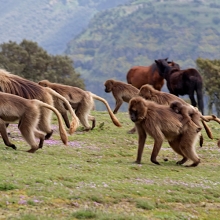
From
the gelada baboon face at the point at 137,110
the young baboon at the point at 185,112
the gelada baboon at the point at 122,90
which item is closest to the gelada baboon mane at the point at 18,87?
the gelada baboon face at the point at 137,110

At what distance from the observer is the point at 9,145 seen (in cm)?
1211

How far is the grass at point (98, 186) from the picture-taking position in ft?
27.2

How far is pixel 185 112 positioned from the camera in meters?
12.7

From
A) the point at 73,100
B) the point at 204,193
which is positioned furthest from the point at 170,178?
the point at 73,100

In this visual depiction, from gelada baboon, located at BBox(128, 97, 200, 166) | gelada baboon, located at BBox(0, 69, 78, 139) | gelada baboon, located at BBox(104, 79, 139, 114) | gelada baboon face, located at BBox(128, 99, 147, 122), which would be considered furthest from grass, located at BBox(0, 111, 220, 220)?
gelada baboon, located at BBox(104, 79, 139, 114)

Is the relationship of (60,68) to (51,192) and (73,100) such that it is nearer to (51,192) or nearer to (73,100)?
(73,100)

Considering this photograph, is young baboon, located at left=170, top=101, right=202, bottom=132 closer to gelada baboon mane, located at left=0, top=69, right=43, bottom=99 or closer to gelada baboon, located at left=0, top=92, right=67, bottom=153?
gelada baboon, located at left=0, top=92, right=67, bottom=153

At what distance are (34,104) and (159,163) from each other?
3049 mm

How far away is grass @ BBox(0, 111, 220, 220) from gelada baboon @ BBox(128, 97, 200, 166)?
17.3 inches

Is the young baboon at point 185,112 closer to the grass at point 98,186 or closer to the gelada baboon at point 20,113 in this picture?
the grass at point 98,186

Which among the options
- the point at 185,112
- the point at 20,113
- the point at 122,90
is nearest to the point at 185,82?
the point at 122,90

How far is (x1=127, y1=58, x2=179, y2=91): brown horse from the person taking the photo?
974 inches

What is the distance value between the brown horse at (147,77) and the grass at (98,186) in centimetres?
1075

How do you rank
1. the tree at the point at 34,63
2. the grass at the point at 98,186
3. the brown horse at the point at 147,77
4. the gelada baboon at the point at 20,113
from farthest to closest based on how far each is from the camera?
the tree at the point at 34,63, the brown horse at the point at 147,77, the gelada baboon at the point at 20,113, the grass at the point at 98,186
